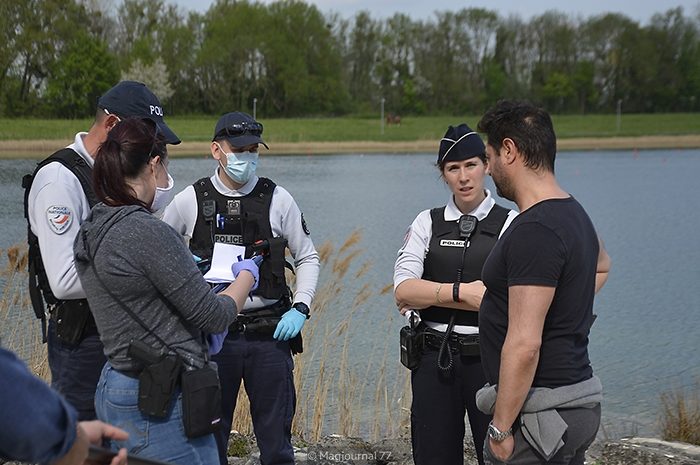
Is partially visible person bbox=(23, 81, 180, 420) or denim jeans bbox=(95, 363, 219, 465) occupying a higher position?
partially visible person bbox=(23, 81, 180, 420)

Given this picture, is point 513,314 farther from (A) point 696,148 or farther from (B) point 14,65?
(A) point 696,148

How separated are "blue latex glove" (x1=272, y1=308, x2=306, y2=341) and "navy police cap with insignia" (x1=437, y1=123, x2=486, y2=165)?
88 cm

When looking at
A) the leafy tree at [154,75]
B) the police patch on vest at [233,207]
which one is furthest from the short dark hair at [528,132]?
the leafy tree at [154,75]

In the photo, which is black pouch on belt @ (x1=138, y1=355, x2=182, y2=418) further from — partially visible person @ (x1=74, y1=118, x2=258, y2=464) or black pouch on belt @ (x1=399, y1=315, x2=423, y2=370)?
black pouch on belt @ (x1=399, y1=315, x2=423, y2=370)

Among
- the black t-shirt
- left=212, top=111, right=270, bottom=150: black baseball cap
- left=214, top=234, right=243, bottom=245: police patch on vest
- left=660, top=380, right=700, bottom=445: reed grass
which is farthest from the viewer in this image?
left=660, top=380, right=700, bottom=445: reed grass

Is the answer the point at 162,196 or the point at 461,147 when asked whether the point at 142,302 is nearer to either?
the point at 162,196

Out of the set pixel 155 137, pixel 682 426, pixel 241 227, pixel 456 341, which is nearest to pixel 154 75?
pixel 682 426

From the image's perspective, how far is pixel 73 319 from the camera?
286 centimetres

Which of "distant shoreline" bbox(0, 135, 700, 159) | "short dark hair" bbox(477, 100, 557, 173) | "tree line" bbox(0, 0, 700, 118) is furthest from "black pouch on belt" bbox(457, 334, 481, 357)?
"tree line" bbox(0, 0, 700, 118)

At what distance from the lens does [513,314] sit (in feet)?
7.66

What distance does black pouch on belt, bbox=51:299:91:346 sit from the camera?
286 centimetres

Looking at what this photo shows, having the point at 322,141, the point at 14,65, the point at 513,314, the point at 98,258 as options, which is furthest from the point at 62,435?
the point at 322,141

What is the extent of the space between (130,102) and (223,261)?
2.24 feet

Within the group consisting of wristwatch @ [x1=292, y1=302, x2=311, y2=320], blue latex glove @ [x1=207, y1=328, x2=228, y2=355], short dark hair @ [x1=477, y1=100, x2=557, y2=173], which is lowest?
wristwatch @ [x1=292, y1=302, x2=311, y2=320]
